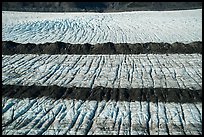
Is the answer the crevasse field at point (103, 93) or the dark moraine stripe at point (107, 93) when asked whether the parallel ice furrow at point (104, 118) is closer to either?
the crevasse field at point (103, 93)

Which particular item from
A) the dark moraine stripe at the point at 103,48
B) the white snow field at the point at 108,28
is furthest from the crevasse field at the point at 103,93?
the dark moraine stripe at the point at 103,48

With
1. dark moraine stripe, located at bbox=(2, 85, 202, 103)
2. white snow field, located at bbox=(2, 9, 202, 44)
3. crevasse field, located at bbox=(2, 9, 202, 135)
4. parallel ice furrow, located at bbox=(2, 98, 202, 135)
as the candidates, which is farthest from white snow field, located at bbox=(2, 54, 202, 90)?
white snow field, located at bbox=(2, 9, 202, 44)

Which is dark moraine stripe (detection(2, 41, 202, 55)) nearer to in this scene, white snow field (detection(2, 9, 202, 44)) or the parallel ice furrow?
white snow field (detection(2, 9, 202, 44))

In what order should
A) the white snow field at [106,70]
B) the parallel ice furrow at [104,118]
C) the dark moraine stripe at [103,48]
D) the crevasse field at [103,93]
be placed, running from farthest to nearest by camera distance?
the dark moraine stripe at [103,48], the white snow field at [106,70], the crevasse field at [103,93], the parallel ice furrow at [104,118]

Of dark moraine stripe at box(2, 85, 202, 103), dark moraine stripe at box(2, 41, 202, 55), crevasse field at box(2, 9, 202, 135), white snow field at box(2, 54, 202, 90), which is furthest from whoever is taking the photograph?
dark moraine stripe at box(2, 41, 202, 55)

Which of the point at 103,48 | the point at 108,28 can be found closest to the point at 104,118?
the point at 103,48

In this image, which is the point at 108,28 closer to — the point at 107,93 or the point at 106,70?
the point at 106,70

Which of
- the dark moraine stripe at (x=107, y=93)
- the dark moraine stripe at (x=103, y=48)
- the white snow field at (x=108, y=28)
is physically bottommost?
the white snow field at (x=108, y=28)
